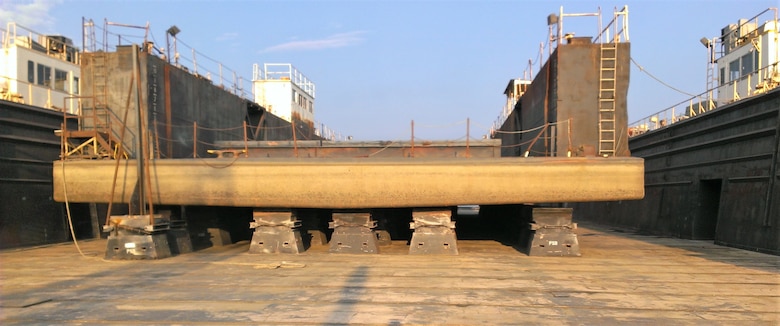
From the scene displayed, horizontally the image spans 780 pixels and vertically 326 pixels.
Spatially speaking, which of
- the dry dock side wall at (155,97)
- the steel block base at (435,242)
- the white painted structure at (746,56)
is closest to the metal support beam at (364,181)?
the steel block base at (435,242)

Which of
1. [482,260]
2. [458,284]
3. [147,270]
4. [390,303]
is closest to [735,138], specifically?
[482,260]

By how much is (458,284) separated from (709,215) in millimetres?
10496

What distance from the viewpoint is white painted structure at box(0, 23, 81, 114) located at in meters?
20.2

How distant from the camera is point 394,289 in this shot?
686 cm

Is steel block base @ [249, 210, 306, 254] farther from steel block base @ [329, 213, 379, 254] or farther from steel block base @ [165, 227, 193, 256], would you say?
steel block base @ [165, 227, 193, 256]

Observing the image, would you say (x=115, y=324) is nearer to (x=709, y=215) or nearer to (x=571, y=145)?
(x=571, y=145)

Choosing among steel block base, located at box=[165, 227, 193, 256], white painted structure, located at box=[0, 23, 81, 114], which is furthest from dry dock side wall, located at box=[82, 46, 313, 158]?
white painted structure, located at box=[0, 23, 81, 114]

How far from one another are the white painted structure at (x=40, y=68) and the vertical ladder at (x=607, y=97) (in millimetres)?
19110

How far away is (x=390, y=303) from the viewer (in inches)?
240

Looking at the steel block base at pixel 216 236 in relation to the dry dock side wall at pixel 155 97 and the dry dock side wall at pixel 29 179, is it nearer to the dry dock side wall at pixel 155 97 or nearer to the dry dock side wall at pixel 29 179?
the dry dock side wall at pixel 155 97

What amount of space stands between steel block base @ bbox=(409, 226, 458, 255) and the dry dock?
1.03 feet

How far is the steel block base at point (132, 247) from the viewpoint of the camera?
9.56 metres

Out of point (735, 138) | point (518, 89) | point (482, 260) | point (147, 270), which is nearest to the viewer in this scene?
point (147, 270)

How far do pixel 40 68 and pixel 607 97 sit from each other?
79.9 ft
